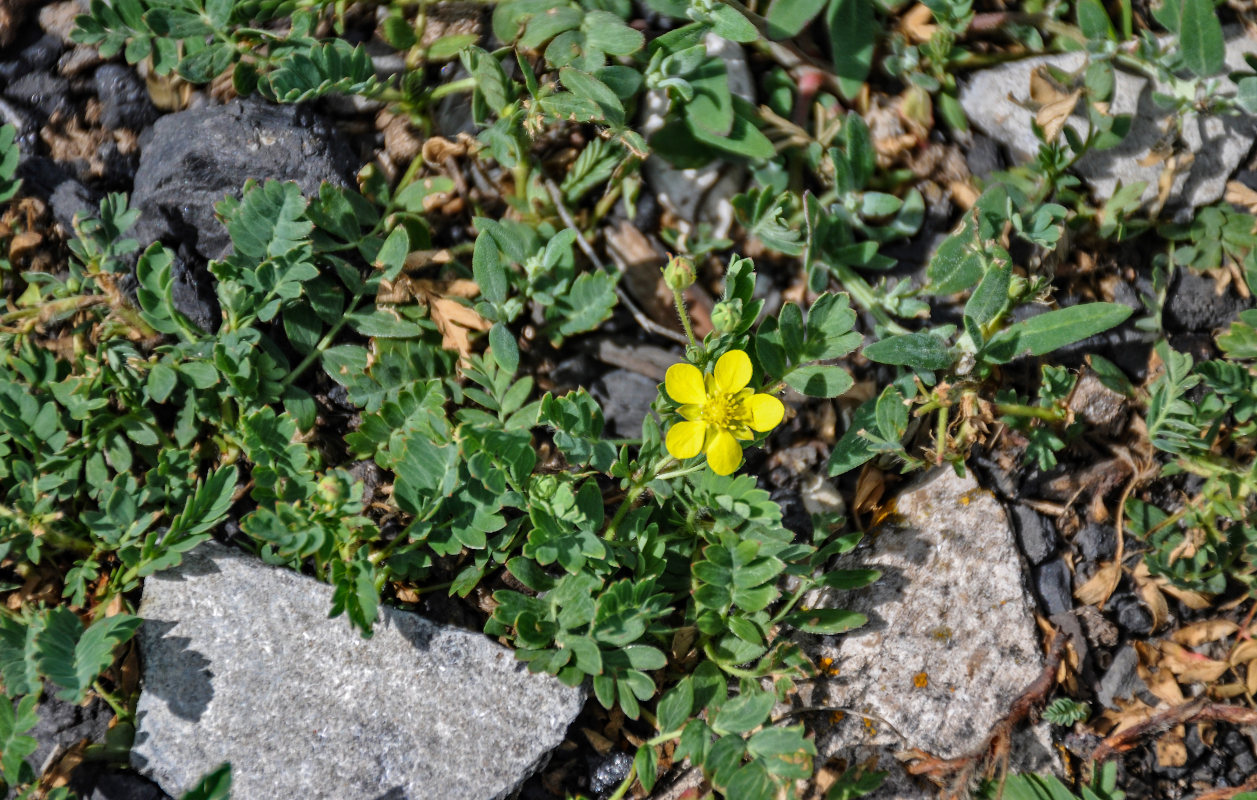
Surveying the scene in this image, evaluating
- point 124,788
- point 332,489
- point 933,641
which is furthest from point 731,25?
point 124,788

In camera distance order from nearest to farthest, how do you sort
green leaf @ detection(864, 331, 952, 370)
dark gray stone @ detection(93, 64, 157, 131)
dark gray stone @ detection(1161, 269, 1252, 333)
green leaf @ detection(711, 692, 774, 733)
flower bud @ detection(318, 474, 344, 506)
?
flower bud @ detection(318, 474, 344, 506), green leaf @ detection(711, 692, 774, 733), green leaf @ detection(864, 331, 952, 370), dark gray stone @ detection(93, 64, 157, 131), dark gray stone @ detection(1161, 269, 1252, 333)

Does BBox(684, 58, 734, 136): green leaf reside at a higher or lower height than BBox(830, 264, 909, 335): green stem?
higher

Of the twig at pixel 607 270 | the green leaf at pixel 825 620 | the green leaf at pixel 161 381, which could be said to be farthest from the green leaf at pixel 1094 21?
the green leaf at pixel 161 381

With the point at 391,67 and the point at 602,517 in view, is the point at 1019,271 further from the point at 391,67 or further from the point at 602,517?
the point at 391,67

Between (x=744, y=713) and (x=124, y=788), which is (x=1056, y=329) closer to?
(x=744, y=713)

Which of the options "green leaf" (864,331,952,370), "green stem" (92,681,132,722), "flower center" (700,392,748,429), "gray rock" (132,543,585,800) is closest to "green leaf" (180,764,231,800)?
"gray rock" (132,543,585,800)

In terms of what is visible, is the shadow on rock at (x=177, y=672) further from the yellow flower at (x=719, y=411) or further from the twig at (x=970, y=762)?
the twig at (x=970, y=762)

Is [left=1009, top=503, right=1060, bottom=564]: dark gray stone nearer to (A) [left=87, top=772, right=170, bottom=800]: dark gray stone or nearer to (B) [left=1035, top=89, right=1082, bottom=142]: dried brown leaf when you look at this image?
(B) [left=1035, top=89, right=1082, bottom=142]: dried brown leaf
